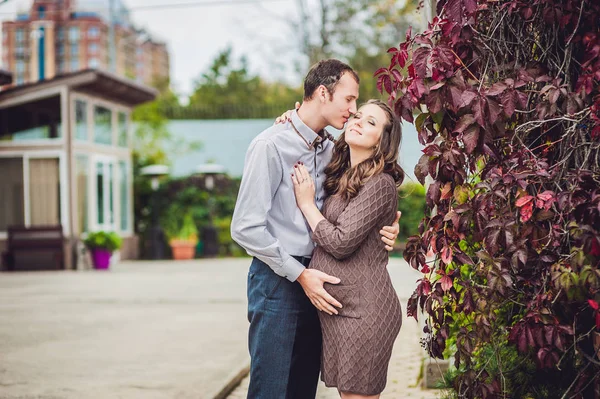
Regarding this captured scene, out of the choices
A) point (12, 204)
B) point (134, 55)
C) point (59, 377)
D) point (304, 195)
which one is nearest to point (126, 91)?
point (12, 204)

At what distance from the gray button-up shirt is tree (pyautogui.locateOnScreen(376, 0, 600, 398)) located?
1.70 ft

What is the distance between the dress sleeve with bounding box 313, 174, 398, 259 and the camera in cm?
329

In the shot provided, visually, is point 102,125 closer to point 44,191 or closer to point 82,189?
point 82,189

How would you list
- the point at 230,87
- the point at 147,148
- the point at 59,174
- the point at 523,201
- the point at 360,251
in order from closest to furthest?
the point at 523,201 < the point at 360,251 < the point at 59,174 < the point at 147,148 < the point at 230,87

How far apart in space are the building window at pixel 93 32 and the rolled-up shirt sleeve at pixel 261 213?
Result: 141 m

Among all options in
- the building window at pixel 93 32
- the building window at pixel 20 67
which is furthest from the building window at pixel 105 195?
the building window at pixel 20 67

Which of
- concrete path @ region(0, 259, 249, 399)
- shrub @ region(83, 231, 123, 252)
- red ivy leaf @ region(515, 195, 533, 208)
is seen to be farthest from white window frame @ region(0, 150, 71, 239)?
red ivy leaf @ region(515, 195, 533, 208)

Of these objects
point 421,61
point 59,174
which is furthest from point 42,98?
point 421,61

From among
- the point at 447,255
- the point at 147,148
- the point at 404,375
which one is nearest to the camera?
the point at 447,255

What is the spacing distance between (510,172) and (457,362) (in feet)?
2.40

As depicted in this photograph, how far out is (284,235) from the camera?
11.5 ft

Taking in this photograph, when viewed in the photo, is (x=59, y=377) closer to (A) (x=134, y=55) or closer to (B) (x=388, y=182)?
(B) (x=388, y=182)

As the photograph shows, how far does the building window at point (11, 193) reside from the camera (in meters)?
20.9

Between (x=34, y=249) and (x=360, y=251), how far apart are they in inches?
700
